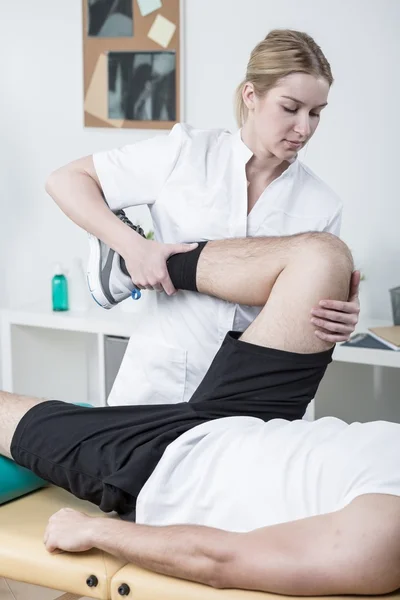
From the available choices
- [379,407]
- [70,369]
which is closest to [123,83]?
[70,369]

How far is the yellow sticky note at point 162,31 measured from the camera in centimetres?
318

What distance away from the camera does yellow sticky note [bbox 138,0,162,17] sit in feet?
10.4

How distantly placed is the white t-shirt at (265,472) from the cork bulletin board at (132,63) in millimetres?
1835

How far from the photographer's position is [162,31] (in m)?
3.19

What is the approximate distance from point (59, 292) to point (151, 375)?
1.34m

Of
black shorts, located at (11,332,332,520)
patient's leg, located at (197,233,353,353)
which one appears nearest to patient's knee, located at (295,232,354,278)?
patient's leg, located at (197,233,353,353)

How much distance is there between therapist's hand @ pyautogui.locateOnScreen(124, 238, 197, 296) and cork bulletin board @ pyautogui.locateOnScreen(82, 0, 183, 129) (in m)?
1.45

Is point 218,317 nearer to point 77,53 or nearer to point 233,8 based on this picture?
point 233,8

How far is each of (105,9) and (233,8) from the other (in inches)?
19.8

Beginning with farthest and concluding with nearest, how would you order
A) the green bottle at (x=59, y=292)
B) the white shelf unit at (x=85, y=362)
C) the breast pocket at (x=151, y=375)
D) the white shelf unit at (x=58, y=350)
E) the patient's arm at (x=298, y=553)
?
1. the green bottle at (x=59, y=292)
2. the white shelf unit at (x=58, y=350)
3. the white shelf unit at (x=85, y=362)
4. the breast pocket at (x=151, y=375)
5. the patient's arm at (x=298, y=553)

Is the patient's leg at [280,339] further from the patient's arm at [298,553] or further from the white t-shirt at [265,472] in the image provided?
the patient's arm at [298,553]

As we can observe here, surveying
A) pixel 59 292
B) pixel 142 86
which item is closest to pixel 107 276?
pixel 59 292

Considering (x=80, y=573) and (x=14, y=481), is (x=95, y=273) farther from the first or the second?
(x=80, y=573)

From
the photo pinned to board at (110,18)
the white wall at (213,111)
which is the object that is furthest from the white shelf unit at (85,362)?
the photo pinned to board at (110,18)
